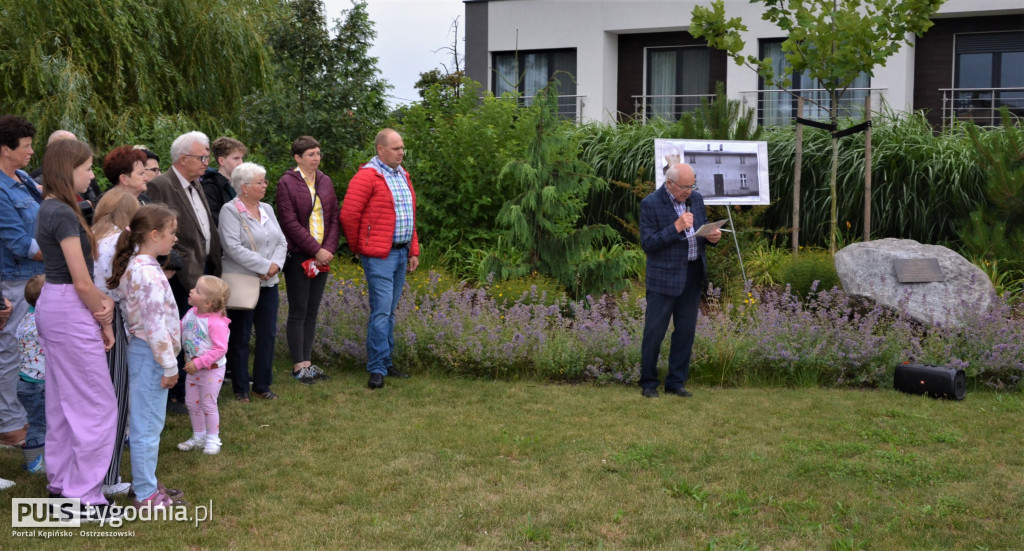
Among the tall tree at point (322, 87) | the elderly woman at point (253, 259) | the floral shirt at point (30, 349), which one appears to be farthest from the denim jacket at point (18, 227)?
the tall tree at point (322, 87)

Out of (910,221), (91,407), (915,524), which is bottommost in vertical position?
(915,524)

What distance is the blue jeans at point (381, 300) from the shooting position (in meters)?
7.45

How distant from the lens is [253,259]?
6.50 metres

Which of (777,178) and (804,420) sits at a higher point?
(777,178)

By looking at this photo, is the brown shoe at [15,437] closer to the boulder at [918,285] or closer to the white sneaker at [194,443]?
the white sneaker at [194,443]

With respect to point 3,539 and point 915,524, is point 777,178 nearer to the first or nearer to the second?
point 915,524

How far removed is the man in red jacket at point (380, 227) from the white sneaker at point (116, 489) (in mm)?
2828

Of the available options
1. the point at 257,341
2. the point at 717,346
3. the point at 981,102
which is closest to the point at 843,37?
the point at 717,346

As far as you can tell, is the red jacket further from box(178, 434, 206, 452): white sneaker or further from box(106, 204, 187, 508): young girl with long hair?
box(106, 204, 187, 508): young girl with long hair

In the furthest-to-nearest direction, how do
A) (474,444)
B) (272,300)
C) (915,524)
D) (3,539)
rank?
(272,300) < (474,444) < (915,524) < (3,539)

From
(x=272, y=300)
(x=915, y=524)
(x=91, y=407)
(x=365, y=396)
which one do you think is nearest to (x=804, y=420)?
(x=915, y=524)

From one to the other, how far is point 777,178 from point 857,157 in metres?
1.13

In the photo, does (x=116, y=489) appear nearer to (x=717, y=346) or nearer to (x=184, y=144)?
(x=184, y=144)

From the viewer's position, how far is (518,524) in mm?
4395
